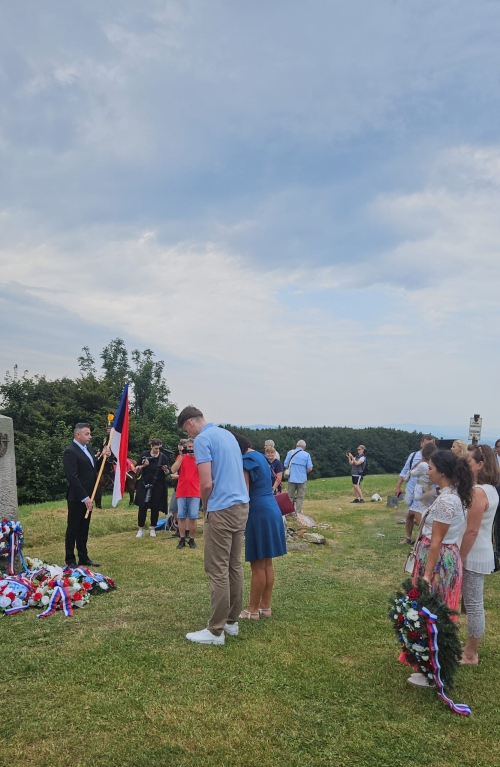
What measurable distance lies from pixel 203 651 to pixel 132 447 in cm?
2817

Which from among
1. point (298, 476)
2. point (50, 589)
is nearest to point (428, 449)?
→ point (298, 476)

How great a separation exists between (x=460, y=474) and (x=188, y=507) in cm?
595

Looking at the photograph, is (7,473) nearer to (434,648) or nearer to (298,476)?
(434,648)

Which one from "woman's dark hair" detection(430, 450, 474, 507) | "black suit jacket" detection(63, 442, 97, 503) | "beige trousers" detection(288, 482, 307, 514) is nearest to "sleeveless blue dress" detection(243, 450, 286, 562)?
"woman's dark hair" detection(430, 450, 474, 507)

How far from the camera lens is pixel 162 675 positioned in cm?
406

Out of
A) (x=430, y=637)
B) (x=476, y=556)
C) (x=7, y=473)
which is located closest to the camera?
(x=430, y=637)

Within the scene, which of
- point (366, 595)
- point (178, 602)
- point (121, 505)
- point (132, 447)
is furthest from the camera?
point (132, 447)

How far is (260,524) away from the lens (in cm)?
527

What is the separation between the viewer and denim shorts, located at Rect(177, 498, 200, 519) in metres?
9.23

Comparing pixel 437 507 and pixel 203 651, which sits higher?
pixel 437 507

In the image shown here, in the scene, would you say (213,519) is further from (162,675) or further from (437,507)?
(437,507)

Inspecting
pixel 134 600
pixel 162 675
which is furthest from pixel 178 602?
pixel 162 675

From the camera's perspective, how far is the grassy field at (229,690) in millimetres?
3172

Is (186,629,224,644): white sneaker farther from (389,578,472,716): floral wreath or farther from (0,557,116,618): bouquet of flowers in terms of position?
(389,578,472,716): floral wreath
